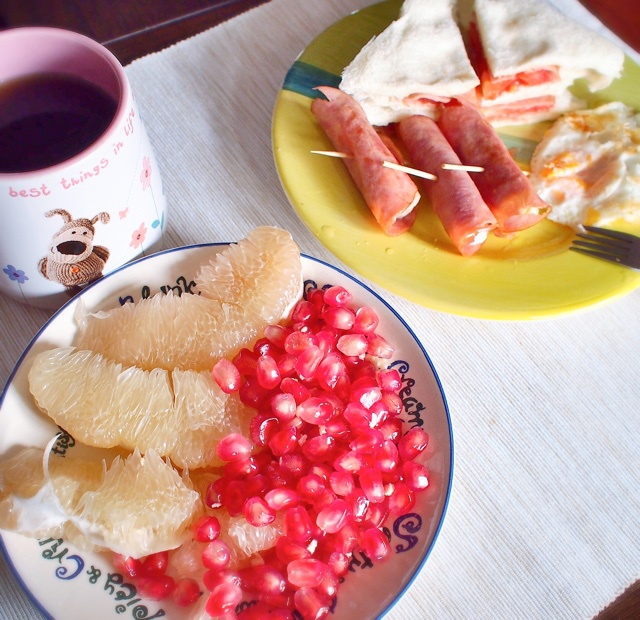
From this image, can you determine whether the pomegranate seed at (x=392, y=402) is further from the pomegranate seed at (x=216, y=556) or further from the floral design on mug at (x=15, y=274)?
the floral design on mug at (x=15, y=274)

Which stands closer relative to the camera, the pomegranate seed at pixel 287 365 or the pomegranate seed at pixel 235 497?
the pomegranate seed at pixel 235 497

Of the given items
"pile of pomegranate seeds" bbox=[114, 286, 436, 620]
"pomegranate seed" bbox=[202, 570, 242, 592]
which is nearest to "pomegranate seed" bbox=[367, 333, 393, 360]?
"pile of pomegranate seeds" bbox=[114, 286, 436, 620]

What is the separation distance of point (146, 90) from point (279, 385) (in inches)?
37.3

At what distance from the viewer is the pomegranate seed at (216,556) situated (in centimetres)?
94

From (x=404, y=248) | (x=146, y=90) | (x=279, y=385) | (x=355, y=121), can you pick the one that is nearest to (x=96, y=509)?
(x=279, y=385)

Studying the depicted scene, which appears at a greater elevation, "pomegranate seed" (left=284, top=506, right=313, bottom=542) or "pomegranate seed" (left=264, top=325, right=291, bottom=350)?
"pomegranate seed" (left=264, top=325, right=291, bottom=350)

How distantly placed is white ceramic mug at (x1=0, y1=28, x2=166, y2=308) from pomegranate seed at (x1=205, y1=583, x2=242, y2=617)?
60cm

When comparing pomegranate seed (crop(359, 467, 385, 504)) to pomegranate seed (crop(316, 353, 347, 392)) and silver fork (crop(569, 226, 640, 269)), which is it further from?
silver fork (crop(569, 226, 640, 269))

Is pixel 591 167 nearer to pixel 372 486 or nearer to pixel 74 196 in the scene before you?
pixel 372 486

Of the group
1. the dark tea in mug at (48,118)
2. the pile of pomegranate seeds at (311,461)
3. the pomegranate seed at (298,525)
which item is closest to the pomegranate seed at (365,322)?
the pile of pomegranate seeds at (311,461)

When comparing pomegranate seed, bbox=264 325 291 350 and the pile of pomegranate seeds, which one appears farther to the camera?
pomegranate seed, bbox=264 325 291 350

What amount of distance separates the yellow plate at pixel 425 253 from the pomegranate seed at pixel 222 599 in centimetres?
61

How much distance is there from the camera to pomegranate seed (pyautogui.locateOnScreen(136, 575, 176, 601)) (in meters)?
0.94

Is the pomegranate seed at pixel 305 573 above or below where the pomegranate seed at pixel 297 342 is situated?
below
